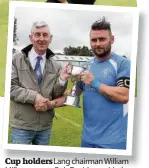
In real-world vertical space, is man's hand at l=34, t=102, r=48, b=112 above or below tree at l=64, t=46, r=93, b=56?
below

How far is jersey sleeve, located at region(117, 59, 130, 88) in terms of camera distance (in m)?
1.00

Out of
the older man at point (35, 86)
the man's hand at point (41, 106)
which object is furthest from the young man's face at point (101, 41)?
the man's hand at point (41, 106)

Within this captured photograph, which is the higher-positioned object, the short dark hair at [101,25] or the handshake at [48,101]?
the short dark hair at [101,25]

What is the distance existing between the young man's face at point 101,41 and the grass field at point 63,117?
0.09m

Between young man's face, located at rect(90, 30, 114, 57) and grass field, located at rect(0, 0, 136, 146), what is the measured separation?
9 cm

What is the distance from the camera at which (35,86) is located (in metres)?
1.00

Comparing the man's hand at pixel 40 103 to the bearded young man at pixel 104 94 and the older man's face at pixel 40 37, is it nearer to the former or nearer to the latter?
the bearded young man at pixel 104 94

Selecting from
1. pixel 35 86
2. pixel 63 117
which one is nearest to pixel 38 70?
pixel 35 86

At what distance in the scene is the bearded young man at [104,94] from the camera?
0.99 m

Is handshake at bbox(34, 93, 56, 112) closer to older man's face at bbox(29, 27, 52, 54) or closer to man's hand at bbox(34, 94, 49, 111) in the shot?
man's hand at bbox(34, 94, 49, 111)

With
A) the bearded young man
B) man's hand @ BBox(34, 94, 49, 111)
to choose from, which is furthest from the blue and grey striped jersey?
man's hand @ BBox(34, 94, 49, 111)

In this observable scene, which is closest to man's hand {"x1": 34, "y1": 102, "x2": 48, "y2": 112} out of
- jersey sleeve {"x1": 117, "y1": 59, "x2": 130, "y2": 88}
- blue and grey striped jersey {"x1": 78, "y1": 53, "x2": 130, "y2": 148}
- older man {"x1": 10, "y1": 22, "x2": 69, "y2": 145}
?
older man {"x1": 10, "y1": 22, "x2": 69, "y2": 145}

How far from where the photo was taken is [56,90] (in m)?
1.00

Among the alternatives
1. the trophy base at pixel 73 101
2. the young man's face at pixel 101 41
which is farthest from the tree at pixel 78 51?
the trophy base at pixel 73 101
